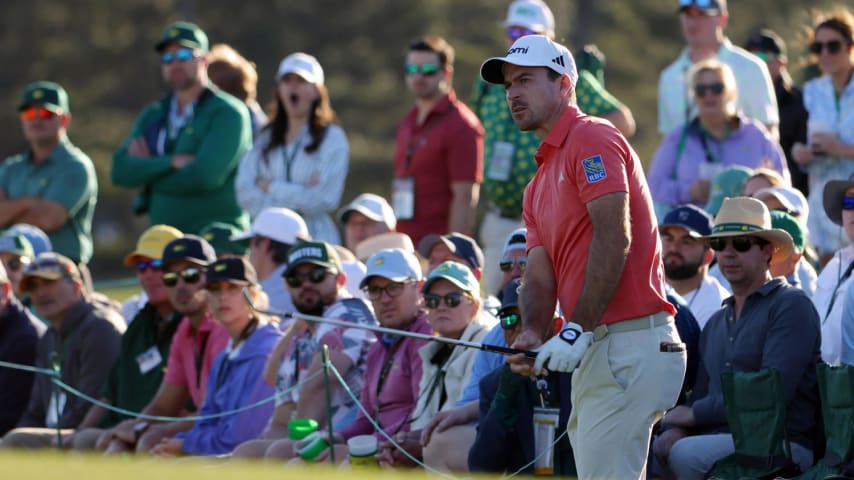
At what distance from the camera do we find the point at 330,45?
112 feet

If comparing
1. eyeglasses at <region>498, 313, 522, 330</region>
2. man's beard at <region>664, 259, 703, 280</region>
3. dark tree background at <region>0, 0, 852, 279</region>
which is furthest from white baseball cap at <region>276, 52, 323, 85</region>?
dark tree background at <region>0, 0, 852, 279</region>

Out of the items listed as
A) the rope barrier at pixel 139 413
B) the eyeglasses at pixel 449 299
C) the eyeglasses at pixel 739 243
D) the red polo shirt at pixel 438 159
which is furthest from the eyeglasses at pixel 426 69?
the eyeglasses at pixel 739 243

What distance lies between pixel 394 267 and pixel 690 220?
5.57ft

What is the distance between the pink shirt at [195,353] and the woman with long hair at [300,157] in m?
1.63

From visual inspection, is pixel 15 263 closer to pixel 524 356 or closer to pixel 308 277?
pixel 308 277

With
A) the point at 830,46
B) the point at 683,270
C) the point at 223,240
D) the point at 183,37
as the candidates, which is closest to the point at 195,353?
the point at 223,240

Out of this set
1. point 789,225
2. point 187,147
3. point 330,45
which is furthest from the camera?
point 330,45

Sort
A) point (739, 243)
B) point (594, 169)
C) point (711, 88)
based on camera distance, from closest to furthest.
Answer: point (594, 169), point (739, 243), point (711, 88)

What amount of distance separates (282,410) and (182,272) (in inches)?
64.6


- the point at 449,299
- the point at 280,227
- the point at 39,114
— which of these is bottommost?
the point at 449,299

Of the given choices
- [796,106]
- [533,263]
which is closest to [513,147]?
[796,106]

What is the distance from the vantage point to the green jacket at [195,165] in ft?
42.1

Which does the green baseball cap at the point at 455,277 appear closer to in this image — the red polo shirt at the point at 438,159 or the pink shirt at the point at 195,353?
the pink shirt at the point at 195,353

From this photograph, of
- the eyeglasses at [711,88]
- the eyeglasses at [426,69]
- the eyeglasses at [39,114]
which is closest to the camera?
the eyeglasses at [711,88]
